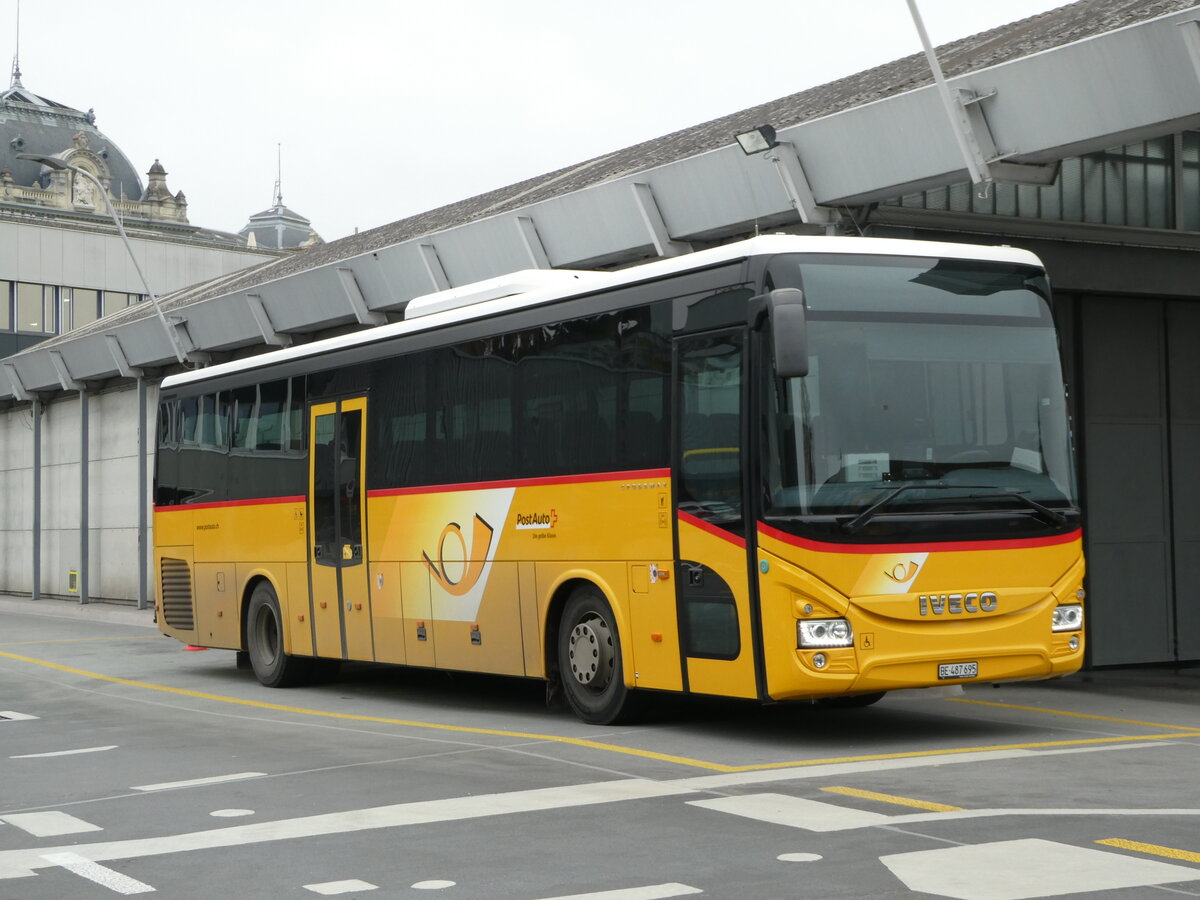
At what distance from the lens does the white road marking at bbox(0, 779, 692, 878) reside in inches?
328

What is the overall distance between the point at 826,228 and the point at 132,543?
68.3 ft

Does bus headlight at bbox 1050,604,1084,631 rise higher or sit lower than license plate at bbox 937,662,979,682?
higher

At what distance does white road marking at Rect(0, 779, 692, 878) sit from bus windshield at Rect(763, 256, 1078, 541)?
2382 millimetres

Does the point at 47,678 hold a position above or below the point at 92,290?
below

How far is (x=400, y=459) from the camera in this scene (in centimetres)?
1563

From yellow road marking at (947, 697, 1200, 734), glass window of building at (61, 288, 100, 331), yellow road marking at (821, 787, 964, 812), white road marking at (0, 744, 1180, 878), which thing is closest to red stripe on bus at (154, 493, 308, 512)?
yellow road marking at (947, 697, 1200, 734)

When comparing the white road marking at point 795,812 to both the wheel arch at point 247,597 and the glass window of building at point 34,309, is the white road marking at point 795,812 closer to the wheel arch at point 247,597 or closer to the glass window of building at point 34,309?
the wheel arch at point 247,597

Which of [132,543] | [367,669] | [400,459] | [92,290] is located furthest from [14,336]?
[400,459]

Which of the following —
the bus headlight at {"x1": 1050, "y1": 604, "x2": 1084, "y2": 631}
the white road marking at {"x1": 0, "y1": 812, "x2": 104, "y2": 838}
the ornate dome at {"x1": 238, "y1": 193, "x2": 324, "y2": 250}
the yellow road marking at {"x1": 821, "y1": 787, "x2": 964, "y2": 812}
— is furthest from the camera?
the ornate dome at {"x1": 238, "y1": 193, "x2": 324, "y2": 250}

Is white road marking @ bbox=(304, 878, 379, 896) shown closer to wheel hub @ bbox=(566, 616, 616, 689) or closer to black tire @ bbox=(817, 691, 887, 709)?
wheel hub @ bbox=(566, 616, 616, 689)

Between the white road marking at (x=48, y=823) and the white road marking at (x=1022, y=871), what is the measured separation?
417cm

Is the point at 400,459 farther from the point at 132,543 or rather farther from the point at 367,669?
the point at 132,543

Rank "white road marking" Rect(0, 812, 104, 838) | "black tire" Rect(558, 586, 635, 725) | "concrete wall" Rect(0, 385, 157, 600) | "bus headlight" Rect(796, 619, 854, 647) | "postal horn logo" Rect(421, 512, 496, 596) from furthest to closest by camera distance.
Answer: "concrete wall" Rect(0, 385, 157, 600)
"postal horn logo" Rect(421, 512, 496, 596)
"black tire" Rect(558, 586, 635, 725)
"bus headlight" Rect(796, 619, 854, 647)
"white road marking" Rect(0, 812, 104, 838)

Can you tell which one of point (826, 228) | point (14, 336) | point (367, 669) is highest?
point (14, 336)
